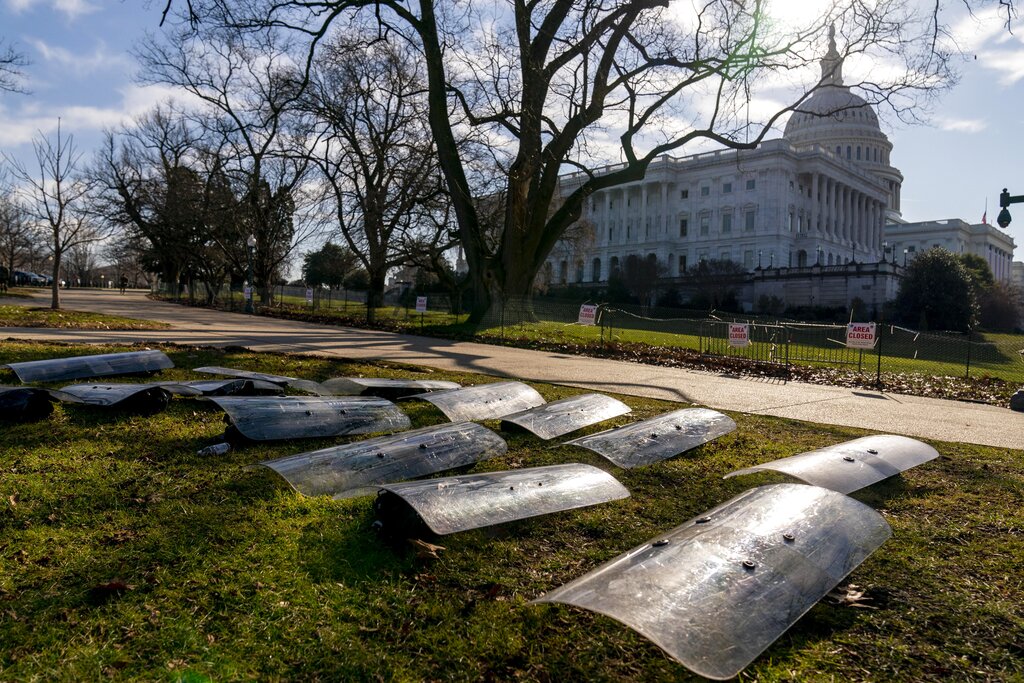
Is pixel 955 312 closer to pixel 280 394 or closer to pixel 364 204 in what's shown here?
pixel 364 204

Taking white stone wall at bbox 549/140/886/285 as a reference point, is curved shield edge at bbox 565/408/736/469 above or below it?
below

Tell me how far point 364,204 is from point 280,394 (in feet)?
76.6

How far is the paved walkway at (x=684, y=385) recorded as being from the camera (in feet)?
27.4

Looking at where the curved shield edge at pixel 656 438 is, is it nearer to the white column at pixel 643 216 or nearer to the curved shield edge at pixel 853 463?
the curved shield edge at pixel 853 463

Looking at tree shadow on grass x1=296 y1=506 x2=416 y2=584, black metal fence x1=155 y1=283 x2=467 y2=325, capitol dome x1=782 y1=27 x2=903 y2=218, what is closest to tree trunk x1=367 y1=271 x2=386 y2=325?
black metal fence x1=155 y1=283 x2=467 y2=325

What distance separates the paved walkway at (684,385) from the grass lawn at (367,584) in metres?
3.09

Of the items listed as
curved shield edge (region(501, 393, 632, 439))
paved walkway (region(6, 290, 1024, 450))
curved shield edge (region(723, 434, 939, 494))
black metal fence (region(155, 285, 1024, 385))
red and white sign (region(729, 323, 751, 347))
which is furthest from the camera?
black metal fence (region(155, 285, 1024, 385))

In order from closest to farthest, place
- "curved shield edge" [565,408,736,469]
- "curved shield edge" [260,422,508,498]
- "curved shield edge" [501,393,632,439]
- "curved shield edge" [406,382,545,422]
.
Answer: "curved shield edge" [260,422,508,498] → "curved shield edge" [565,408,736,469] → "curved shield edge" [501,393,632,439] → "curved shield edge" [406,382,545,422]

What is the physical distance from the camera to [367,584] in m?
3.37

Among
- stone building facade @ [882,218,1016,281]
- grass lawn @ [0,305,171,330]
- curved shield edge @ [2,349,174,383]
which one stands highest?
stone building facade @ [882,218,1016,281]

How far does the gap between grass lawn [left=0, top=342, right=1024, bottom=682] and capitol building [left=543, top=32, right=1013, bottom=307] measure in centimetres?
7190

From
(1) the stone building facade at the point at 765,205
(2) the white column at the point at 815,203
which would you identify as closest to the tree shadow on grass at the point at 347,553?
(1) the stone building facade at the point at 765,205

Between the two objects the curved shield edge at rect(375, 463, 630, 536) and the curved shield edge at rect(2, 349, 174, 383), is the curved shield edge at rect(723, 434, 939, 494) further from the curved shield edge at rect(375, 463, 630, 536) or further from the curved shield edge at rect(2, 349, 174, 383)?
the curved shield edge at rect(2, 349, 174, 383)

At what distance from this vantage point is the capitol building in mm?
90625
